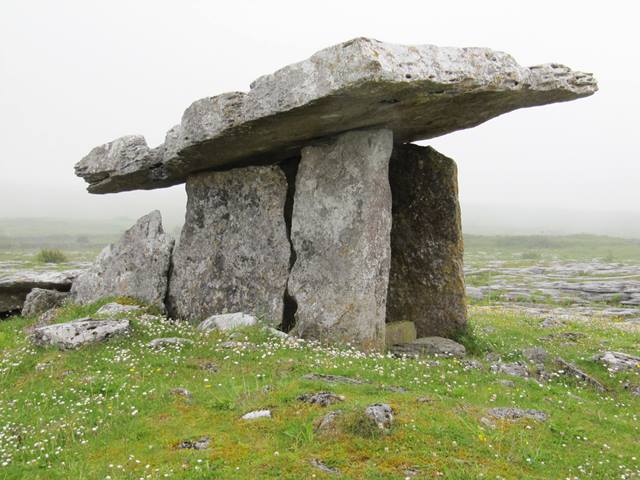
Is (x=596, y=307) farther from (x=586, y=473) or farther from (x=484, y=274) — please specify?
(x=586, y=473)

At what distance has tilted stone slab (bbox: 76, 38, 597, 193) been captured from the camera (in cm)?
1209

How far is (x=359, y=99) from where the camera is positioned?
12.8m

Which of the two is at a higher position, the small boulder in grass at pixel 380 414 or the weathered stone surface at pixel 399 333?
the small boulder in grass at pixel 380 414

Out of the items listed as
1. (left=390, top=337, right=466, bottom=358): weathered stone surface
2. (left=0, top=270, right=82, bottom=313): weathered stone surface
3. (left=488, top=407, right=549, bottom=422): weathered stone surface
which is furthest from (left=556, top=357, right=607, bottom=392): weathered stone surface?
(left=0, top=270, right=82, bottom=313): weathered stone surface

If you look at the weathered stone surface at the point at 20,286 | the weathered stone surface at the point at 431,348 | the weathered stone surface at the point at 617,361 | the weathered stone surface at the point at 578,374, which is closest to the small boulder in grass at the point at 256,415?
the weathered stone surface at the point at 431,348

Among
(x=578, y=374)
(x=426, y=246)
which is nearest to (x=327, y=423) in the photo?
(x=578, y=374)

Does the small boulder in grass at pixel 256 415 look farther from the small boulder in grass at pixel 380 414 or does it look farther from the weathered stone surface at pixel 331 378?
the weathered stone surface at pixel 331 378

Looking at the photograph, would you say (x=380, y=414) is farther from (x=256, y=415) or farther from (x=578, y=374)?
(x=578, y=374)

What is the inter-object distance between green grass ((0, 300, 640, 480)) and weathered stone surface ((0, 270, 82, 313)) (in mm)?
6785

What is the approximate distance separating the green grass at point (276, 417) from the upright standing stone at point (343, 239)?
1.36 meters

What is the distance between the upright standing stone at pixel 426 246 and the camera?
17344mm

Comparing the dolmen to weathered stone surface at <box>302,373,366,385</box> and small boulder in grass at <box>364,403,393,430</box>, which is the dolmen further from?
small boulder in grass at <box>364,403,393,430</box>

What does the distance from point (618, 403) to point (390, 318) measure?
288 inches

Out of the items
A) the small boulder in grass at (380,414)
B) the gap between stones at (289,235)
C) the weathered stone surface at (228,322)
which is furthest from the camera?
the gap between stones at (289,235)
